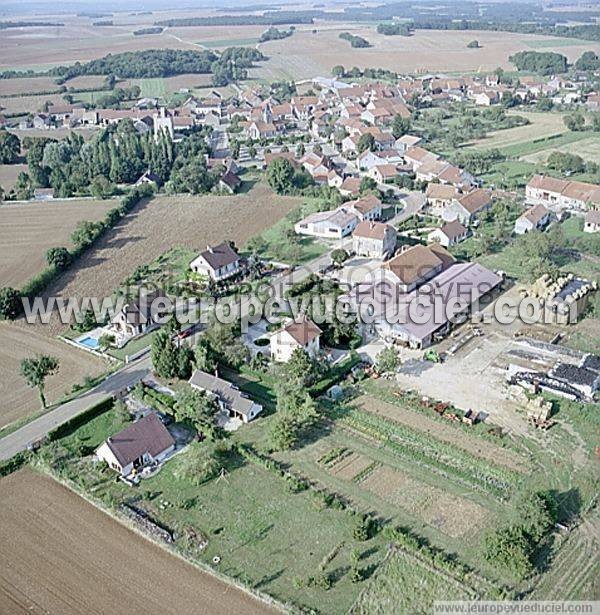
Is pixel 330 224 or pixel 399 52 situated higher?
pixel 399 52

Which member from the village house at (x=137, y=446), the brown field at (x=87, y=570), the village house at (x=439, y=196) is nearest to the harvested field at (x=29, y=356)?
the village house at (x=137, y=446)

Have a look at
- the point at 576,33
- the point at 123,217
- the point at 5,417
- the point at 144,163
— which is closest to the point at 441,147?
the point at 144,163

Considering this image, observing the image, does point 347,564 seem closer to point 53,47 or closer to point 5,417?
point 5,417

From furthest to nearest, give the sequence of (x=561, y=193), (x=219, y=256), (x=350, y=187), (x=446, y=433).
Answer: (x=350, y=187) → (x=561, y=193) → (x=219, y=256) → (x=446, y=433)

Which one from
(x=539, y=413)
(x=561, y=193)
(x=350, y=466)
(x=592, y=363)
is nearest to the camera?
(x=350, y=466)

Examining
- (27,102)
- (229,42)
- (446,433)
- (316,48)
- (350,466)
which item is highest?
(229,42)

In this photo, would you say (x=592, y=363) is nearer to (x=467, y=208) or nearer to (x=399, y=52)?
(x=467, y=208)

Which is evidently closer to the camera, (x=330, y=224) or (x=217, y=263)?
(x=217, y=263)

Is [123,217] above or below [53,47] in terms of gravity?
below

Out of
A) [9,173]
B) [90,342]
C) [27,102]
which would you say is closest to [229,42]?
[27,102]
